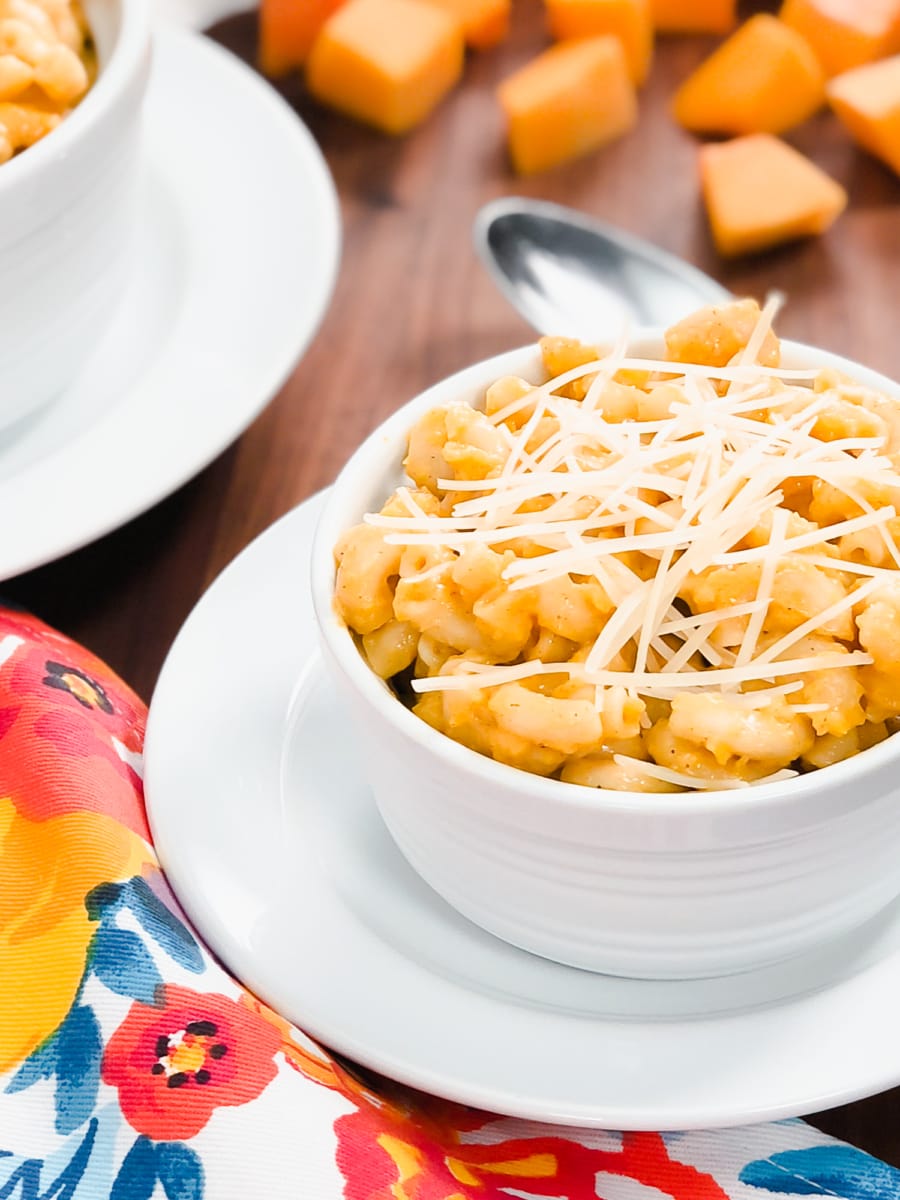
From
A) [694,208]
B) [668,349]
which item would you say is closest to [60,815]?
[668,349]

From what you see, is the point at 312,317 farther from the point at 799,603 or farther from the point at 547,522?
the point at 799,603

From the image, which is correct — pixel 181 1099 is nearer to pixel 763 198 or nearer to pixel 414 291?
pixel 414 291

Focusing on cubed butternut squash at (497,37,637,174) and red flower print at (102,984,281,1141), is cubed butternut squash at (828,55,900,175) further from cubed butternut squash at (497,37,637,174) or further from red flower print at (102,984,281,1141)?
red flower print at (102,984,281,1141)

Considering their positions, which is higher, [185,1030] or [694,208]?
[185,1030]

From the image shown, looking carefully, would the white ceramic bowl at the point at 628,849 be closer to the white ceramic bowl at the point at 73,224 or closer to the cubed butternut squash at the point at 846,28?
the white ceramic bowl at the point at 73,224

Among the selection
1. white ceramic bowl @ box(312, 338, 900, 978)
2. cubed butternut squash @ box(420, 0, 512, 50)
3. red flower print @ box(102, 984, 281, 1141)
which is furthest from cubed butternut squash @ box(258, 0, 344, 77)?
red flower print @ box(102, 984, 281, 1141)

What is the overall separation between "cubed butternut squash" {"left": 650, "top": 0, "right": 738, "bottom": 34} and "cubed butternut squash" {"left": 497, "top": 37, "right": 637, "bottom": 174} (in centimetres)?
16

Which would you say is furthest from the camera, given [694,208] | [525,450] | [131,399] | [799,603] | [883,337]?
[694,208]

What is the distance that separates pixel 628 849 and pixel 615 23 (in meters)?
1.31

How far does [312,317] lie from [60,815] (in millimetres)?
535

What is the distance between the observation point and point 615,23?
174cm

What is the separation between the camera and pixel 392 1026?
767mm

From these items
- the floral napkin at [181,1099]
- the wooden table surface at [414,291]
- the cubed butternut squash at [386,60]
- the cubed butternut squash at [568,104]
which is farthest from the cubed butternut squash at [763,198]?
the floral napkin at [181,1099]

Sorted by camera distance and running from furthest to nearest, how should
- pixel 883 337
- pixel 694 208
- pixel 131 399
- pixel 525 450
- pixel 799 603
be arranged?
pixel 694 208 → pixel 883 337 → pixel 131 399 → pixel 525 450 → pixel 799 603
